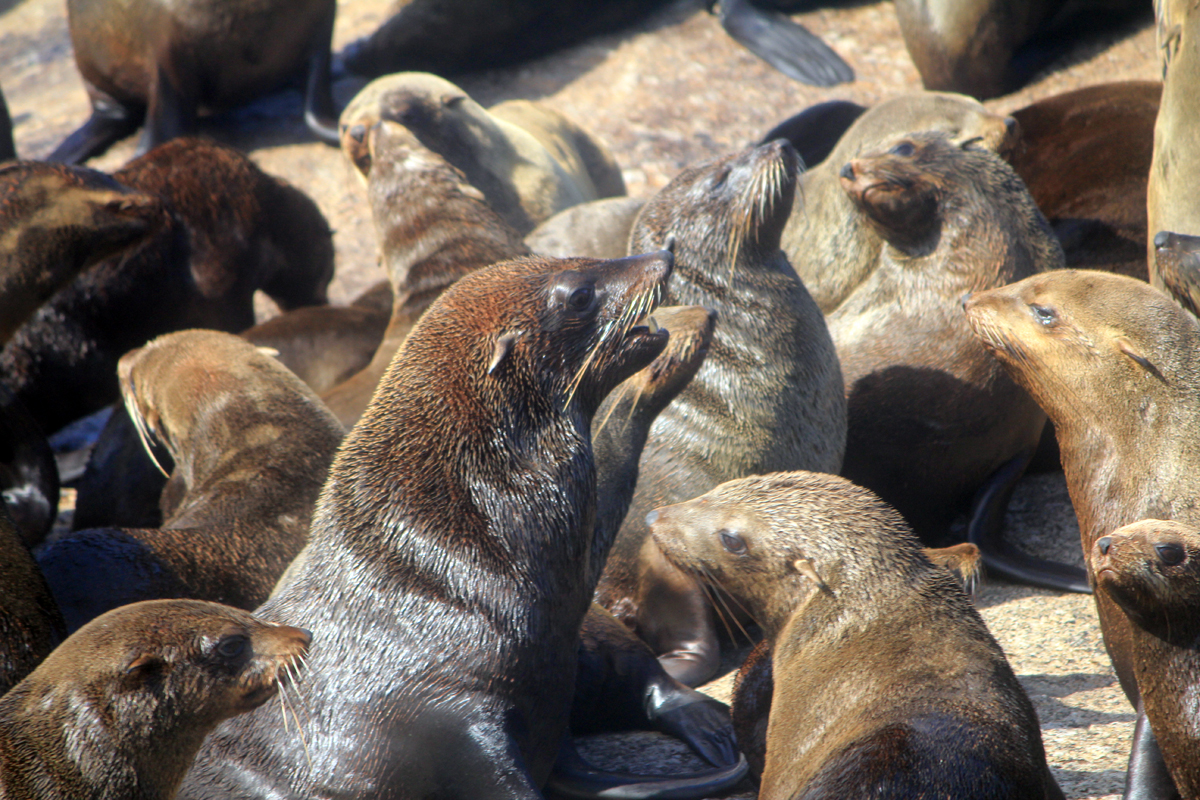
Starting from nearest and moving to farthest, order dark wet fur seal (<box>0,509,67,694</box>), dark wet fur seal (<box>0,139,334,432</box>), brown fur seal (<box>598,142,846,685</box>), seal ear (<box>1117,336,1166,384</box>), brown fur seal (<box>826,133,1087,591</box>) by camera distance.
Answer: dark wet fur seal (<box>0,509,67,694</box>)
seal ear (<box>1117,336,1166,384</box>)
brown fur seal (<box>598,142,846,685</box>)
brown fur seal (<box>826,133,1087,591</box>)
dark wet fur seal (<box>0,139,334,432</box>)

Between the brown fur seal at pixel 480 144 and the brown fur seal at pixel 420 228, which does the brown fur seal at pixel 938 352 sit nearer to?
the brown fur seal at pixel 420 228

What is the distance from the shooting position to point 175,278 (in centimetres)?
625

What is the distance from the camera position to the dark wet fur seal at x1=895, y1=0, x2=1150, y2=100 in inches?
327

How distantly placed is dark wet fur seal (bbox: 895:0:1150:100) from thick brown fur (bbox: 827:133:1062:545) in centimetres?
365

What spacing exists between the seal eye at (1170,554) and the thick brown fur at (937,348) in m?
2.28

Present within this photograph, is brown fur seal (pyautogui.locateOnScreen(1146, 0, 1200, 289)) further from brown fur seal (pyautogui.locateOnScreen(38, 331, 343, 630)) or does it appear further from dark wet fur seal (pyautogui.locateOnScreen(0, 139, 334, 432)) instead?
dark wet fur seal (pyautogui.locateOnScreen(0, 139, 334, 432))

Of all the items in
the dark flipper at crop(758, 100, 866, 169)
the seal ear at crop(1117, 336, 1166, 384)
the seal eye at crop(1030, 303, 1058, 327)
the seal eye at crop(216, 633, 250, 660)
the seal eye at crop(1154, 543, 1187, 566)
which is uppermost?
the seal ear at crop(1117, 336, 1166, 384)

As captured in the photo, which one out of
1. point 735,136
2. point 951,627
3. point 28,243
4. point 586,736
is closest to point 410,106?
point 28,243

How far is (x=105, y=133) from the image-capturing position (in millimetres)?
9039

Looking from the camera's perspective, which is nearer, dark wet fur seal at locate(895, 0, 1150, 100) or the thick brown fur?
the thick brown fur

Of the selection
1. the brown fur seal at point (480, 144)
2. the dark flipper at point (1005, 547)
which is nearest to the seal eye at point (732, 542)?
the dark flipper at point (1005, 547)

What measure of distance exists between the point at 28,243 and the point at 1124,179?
213 inches

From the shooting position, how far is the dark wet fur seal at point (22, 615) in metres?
3.08

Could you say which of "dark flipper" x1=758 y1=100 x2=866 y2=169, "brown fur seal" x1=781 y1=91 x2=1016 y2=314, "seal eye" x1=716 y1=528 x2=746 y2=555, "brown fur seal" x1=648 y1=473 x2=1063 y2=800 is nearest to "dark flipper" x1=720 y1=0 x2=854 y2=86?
"dark flipper" x1=758 y1=100 x2=866 y2=169
